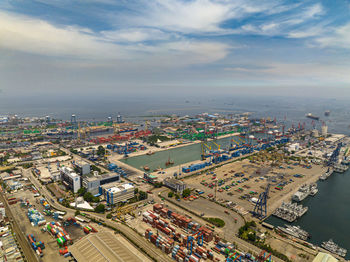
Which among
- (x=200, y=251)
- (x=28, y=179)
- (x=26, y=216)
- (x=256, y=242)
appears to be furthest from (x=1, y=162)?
(x=256, y=242)

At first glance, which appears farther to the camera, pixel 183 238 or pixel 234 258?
pixel 183 238

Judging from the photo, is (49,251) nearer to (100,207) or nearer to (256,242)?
(100,207)

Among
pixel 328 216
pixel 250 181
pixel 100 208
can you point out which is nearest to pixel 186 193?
pixel 100 208

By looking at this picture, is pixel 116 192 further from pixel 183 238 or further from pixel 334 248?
pixel 334 248

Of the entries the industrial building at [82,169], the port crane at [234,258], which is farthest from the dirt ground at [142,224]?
the industrial building at [82,169]

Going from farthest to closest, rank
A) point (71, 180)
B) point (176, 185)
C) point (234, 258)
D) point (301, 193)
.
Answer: point (176, 185) < point (71, 180) < point (301, 193) < point (234, 258)

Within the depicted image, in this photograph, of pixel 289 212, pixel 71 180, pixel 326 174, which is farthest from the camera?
pixel 326 174

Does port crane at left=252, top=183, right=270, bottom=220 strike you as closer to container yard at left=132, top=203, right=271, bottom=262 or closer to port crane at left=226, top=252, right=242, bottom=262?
container yard at left=132, top=203, right=271, bottom=262
